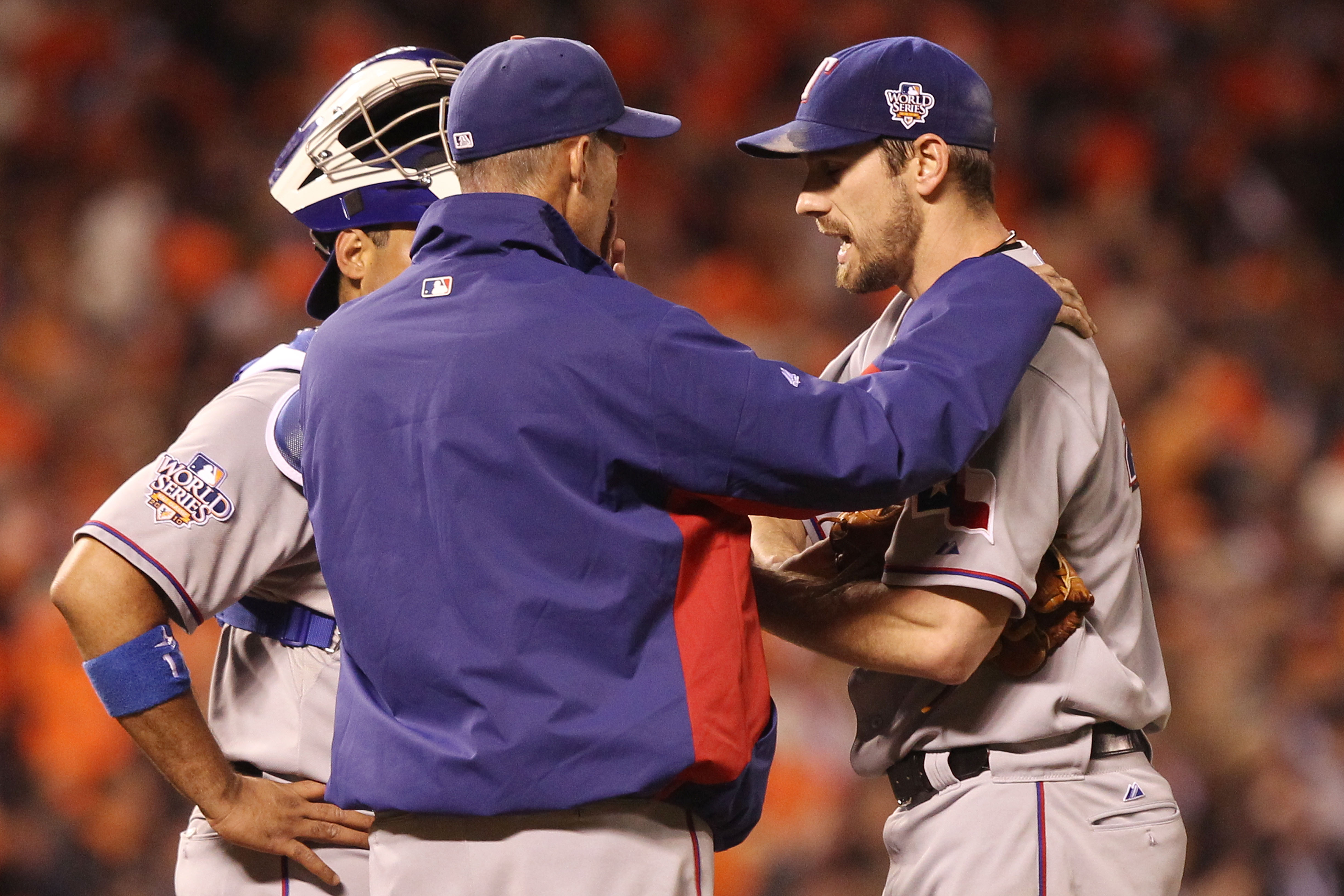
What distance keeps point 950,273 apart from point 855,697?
795 mm

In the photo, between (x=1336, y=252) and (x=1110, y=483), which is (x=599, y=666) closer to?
(x=1110, y=483)

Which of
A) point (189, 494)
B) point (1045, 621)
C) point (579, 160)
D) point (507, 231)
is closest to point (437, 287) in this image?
point (507, 231)

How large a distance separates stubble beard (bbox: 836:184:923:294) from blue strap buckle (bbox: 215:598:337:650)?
103cm

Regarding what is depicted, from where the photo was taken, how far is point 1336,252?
300 inches

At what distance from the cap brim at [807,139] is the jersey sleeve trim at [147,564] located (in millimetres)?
1158

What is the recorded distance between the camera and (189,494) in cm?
221

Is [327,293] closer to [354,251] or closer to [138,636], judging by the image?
[354,251]

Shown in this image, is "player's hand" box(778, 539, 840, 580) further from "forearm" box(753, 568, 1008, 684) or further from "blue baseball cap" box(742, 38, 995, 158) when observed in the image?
"blue baseball cap" box(742, 38, 995, 158)

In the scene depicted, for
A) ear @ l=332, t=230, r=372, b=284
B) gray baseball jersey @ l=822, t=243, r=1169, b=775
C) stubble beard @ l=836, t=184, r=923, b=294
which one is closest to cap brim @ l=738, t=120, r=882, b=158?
stubble beard @ l=836, t=184, r=923, b=294

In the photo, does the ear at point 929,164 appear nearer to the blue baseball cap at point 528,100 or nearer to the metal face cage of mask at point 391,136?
the blue baseball cap at point 528,100

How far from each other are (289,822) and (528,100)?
1.16 m

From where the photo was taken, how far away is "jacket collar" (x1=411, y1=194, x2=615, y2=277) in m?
2.01

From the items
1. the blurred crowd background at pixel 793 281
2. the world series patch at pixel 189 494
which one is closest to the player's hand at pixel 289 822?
the world series patch at pixel 189 494

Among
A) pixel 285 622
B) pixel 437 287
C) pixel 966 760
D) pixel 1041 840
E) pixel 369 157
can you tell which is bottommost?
pixel 1041 840
